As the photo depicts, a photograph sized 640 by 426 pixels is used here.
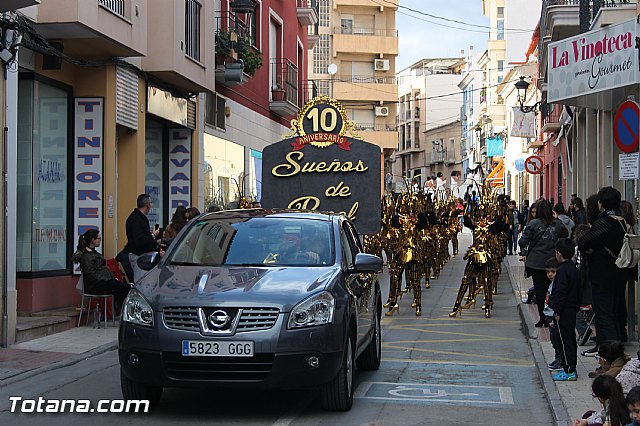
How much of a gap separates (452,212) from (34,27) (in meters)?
18.7

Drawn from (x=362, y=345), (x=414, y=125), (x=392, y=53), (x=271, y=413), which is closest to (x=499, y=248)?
(x=362, y=345)

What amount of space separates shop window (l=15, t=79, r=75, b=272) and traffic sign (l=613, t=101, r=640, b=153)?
27.3 ft

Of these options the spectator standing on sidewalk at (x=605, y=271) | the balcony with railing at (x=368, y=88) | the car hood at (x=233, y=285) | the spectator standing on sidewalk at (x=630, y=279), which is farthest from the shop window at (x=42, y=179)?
the balcony with railing at (x=368, y=88)

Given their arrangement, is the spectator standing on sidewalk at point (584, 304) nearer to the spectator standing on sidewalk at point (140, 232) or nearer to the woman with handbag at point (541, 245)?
the woman with handbag at point (541, 245)

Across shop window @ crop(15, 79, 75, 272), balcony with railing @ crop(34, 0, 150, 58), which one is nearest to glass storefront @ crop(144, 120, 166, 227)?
balcony with railing @ crop(34, 0, 150, 58)

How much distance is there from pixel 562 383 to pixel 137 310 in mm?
4283

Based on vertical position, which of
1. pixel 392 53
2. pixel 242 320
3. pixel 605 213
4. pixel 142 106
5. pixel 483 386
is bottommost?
pixel 483 386

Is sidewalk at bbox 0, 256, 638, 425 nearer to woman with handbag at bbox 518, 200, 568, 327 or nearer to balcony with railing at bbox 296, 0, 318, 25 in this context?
woman with handbag at bbox 518, 200, 568, 327

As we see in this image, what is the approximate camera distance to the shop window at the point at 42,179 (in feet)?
48.1

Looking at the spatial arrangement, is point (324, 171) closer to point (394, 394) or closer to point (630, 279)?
point (630, 279)

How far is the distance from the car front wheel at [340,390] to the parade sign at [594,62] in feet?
23.2

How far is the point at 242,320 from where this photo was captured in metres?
7.95

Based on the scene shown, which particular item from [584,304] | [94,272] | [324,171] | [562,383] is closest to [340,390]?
[562,383]

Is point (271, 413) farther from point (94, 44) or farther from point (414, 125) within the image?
point (414, 125)
